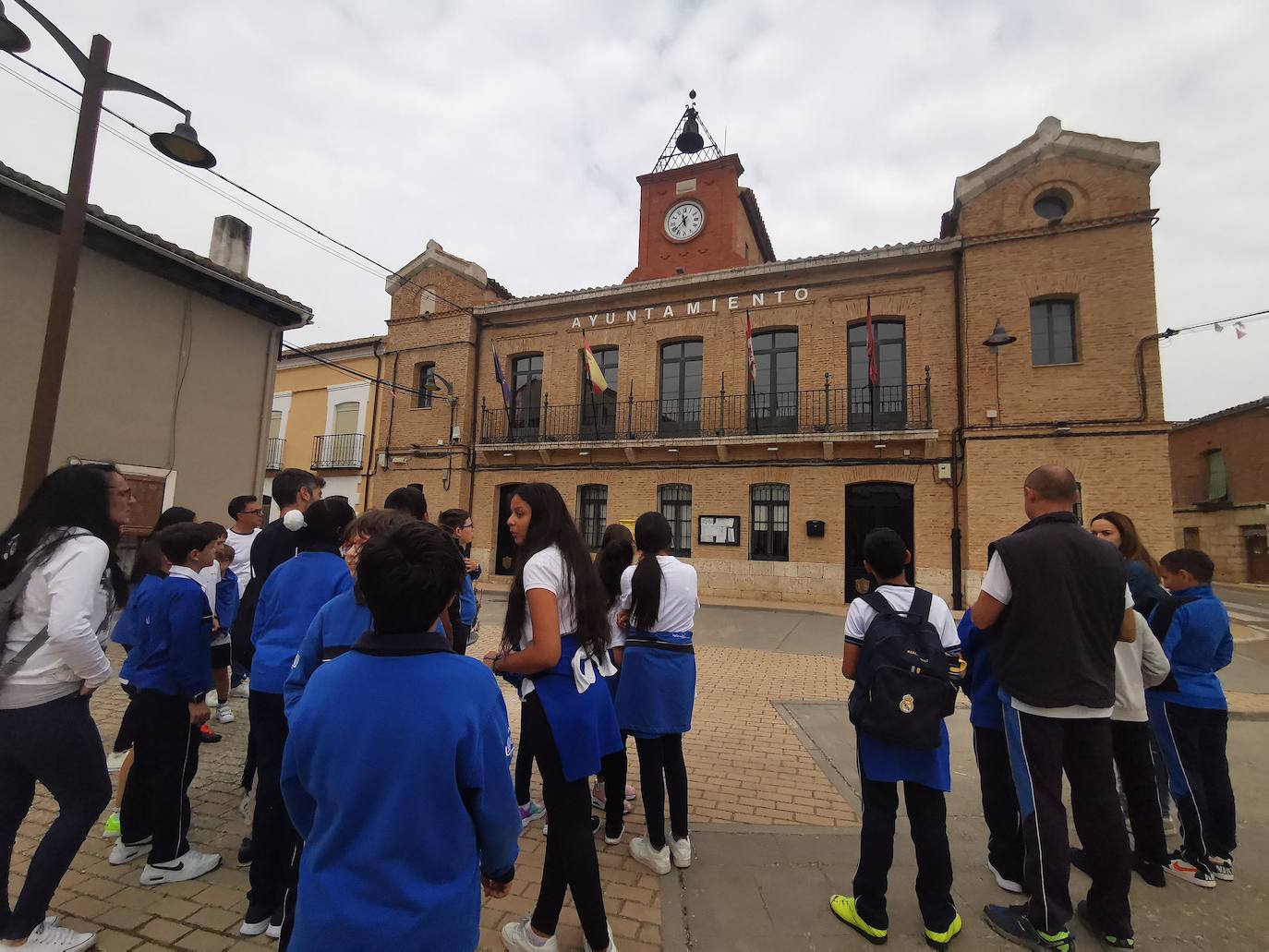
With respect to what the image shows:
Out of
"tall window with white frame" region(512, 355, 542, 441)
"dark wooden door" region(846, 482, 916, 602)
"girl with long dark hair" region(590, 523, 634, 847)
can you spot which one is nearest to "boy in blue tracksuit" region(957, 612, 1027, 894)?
"girl with long dark hair" region(590, 523, 634, 847)

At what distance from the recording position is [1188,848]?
10.8 ft

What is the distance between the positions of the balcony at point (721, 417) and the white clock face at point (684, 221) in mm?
6261

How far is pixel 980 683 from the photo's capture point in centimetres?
322

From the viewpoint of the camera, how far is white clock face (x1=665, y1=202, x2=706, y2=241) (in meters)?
19.5

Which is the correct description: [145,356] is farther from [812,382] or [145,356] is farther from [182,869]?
[812,382]

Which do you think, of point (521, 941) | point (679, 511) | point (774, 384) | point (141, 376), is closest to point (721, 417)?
point (774, 384)

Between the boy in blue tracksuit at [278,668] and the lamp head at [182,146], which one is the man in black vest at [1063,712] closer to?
the boy in blue tracksuit at [278,668]

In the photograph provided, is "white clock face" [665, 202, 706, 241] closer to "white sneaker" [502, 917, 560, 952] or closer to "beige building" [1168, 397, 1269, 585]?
"white sneaker" [502, 917, 560, 952]

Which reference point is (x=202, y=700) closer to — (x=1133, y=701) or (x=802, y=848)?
(x=802, y=848)

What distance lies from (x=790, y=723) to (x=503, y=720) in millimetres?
4967

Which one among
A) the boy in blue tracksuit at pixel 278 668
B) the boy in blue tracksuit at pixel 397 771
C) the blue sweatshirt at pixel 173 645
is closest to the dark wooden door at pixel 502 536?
the blue sweatshirt at pixel 173 645

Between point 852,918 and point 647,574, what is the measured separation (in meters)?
1.83

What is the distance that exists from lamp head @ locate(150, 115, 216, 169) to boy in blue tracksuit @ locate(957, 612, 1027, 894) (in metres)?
7.76

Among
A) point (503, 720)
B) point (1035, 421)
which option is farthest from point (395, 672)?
point (1035, 421)
